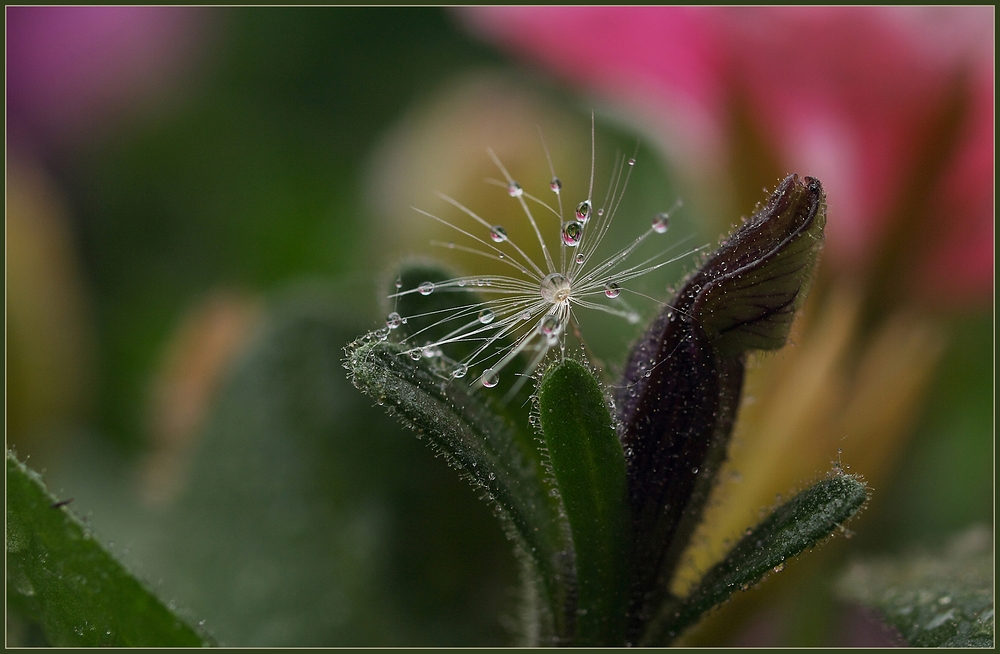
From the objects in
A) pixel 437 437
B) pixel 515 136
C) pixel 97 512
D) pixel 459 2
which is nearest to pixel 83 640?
pixel 437 437

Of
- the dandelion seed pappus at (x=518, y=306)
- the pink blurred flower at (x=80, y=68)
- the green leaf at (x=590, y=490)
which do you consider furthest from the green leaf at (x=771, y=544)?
the pink blurred flower at (x=80, y=68)

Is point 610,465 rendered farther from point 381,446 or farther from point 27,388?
point 27,388

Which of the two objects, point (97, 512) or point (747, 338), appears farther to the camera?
point (97, 512)

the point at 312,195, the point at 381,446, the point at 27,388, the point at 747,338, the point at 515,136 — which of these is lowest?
the point at 747,338

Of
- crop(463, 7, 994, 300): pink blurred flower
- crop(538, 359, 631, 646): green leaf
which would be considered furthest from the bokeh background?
crop(538, 359, 631, 646): green leaf

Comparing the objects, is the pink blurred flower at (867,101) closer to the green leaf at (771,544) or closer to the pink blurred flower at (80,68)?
the green leaf at (771,544)

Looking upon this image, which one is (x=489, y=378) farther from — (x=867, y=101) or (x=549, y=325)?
(x=867, y=101)
